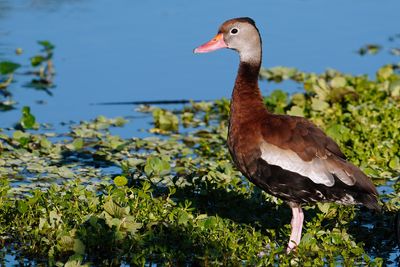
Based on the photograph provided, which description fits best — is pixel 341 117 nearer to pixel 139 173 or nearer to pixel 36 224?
pixel 139 173

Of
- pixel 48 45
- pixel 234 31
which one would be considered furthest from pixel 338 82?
pixel 48 45

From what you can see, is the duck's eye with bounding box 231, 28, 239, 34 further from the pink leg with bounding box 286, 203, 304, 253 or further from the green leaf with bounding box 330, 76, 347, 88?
the green leaf with bounding box 330, 76, 347, 88

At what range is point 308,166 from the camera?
21.7 feet

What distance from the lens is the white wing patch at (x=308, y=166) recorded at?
6574mm

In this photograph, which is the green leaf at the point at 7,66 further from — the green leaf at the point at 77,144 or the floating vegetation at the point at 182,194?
the green leaf at the point at 77,144

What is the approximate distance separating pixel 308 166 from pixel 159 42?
6.64 metres

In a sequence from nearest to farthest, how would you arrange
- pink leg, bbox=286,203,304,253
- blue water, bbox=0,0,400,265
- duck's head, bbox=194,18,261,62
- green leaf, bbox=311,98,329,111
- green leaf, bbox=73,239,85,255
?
green leaf, bbox=73,239,85,255 → pink leg, bbox=286,203,304,253 → duck's head, bbox=194,18,261,62 → green leaf, bbox=311,98,329,111 → blue water, bbox=0,0,400,265

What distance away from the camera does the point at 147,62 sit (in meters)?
12.2

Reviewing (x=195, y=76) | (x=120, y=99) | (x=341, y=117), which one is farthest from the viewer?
Result: (x=195, y=76)

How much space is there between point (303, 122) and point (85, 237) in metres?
1.68

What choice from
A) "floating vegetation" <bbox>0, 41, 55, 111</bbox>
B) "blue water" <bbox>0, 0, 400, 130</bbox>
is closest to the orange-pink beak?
"blue water" <bbox>0, 0, 400, 130</bbox>

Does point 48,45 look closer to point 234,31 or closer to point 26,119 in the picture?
point 26,119

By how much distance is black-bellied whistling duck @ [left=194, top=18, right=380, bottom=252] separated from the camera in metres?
6.61

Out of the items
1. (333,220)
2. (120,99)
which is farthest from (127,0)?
(333,220)
